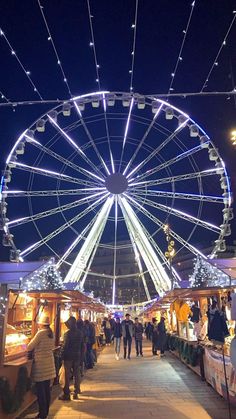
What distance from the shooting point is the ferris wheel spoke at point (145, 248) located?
2141cm

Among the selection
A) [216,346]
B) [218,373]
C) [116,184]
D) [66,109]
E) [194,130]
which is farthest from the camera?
[116,184]

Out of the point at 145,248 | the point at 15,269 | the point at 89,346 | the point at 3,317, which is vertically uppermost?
the point at 145,248

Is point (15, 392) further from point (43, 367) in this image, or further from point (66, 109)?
point (66, 109)

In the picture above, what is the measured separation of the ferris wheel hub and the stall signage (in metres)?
13.8

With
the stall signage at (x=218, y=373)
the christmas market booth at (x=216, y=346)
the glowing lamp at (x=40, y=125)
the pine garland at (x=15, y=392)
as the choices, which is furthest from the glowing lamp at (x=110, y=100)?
the pine garland at (x=15, y=392)

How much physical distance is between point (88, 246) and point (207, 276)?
27.0 ft

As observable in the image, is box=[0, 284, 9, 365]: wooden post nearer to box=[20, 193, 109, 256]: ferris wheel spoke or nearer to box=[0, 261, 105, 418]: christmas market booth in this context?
box=[0, 261, 105, 418]: christmas market booth

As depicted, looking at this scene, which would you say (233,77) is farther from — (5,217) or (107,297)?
(107,297)

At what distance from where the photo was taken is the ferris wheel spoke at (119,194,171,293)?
70.2 feet

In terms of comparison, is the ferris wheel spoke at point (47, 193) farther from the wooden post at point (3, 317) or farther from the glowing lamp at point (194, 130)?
the wooden post at point (3, 317)

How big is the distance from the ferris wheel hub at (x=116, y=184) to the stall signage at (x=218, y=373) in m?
13.8

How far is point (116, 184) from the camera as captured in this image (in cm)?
2234

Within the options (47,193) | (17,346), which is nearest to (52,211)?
(47,193)

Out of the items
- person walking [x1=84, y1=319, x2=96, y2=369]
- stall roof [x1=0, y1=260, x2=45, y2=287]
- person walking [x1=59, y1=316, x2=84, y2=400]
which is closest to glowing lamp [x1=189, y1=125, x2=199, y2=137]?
stall roof [x1=0, y1=260, x2=45, y2=287]
